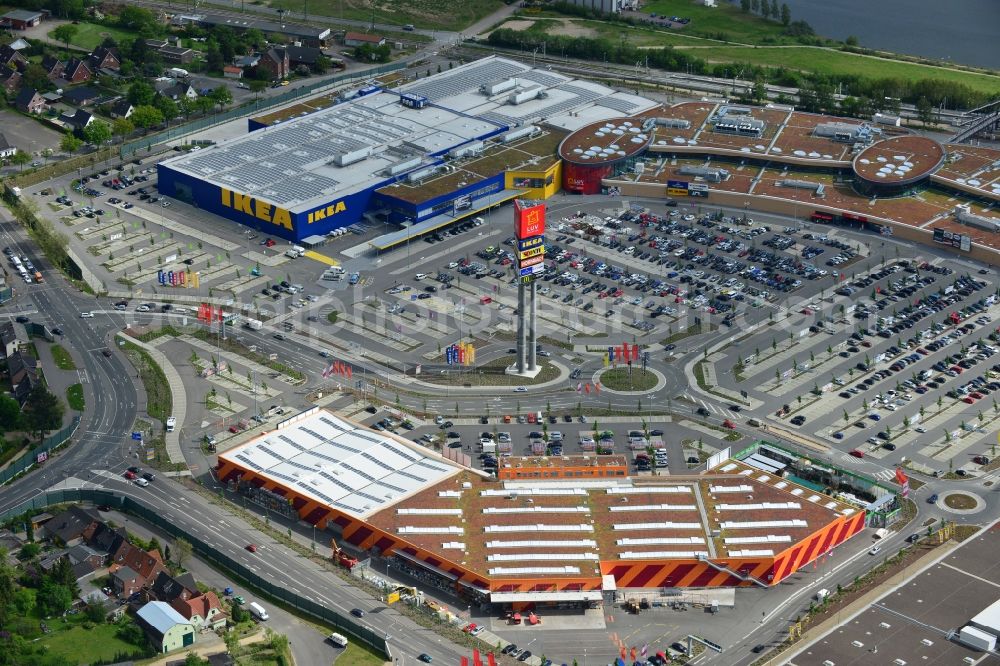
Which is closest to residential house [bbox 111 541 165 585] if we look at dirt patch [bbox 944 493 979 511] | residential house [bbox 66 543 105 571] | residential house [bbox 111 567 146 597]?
residential house [bbox 111 567 146 597]

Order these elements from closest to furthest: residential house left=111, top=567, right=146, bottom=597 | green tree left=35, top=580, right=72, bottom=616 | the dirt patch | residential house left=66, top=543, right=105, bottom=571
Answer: green tree left=35, top=580, right=72, bottom=616 < residential house left=111, top=567, right=146, bottom=597 < residential house left=66, top=543, right=105, bottom=571 < the dirt patch

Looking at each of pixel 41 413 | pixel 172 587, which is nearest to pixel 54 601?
pixel 172 587

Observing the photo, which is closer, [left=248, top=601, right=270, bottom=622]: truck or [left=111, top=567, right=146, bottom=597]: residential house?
[left=248, top=601, right=270, bottom=622]: truck

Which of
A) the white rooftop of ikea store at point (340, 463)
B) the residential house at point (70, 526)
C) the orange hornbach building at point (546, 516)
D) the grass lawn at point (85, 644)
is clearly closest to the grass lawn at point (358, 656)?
the orange hornbach building at point (546, 516)

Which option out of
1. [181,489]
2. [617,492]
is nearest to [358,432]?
[181,489]

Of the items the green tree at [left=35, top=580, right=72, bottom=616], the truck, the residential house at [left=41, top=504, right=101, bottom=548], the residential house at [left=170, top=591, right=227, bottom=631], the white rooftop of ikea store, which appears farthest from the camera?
the white rooftop of ikea store

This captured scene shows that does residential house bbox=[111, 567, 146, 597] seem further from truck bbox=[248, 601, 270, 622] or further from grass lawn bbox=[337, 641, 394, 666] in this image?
grass lawn bbox=[337, 641, 394, 666]
